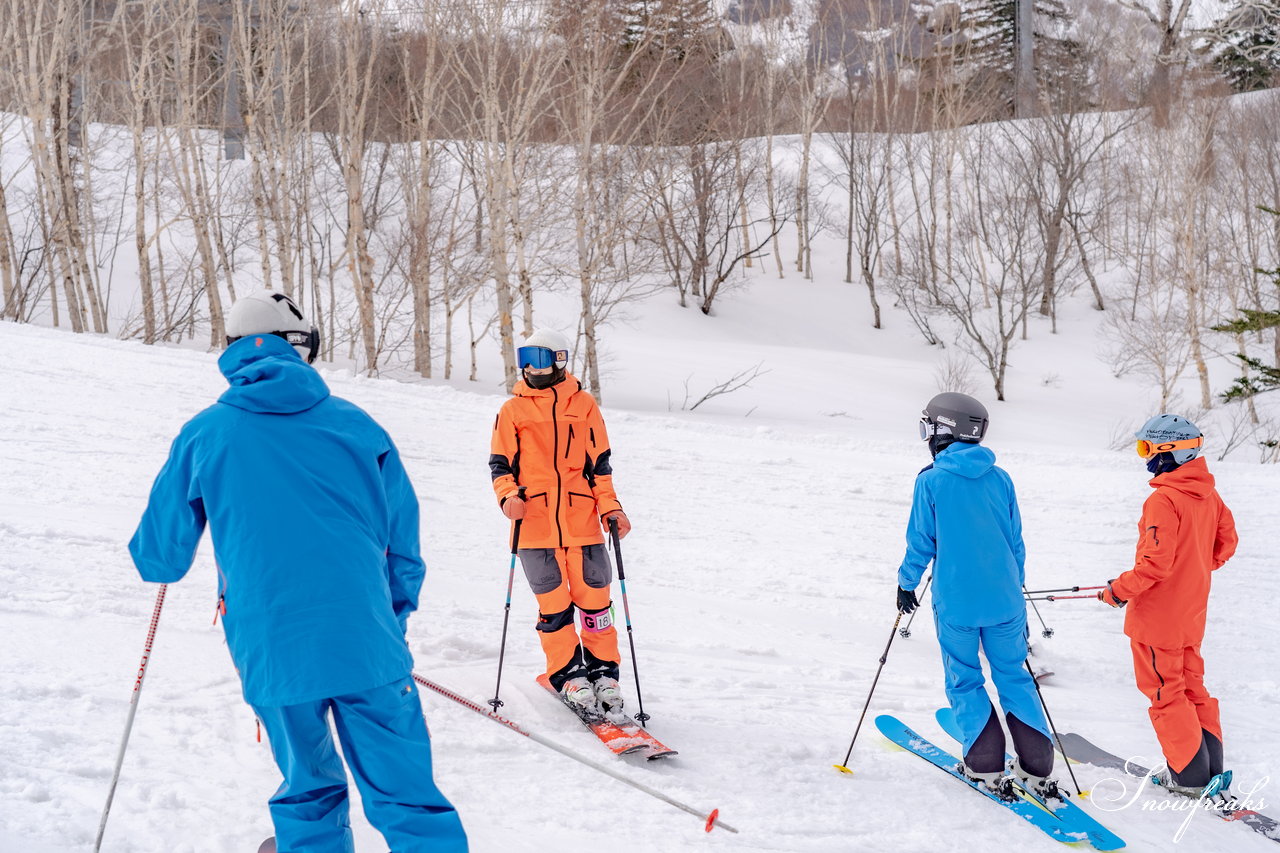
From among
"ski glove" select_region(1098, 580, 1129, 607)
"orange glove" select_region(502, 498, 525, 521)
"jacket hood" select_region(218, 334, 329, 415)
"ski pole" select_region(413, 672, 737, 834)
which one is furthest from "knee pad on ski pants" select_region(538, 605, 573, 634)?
"ski glove" select_region(1098, 580, 1129, 607)

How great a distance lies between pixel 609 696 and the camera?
14.4 feet

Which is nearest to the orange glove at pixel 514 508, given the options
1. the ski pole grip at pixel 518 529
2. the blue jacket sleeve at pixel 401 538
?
the ski pole grip at pixel 518 529

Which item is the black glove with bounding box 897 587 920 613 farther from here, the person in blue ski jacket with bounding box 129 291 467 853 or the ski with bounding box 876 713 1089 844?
the person in blue ski jacket with bounding box 129 291 467 853

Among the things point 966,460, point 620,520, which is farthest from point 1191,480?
point 620,520

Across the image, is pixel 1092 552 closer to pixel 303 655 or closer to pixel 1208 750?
pixel 1208 750

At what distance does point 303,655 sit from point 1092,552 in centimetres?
750

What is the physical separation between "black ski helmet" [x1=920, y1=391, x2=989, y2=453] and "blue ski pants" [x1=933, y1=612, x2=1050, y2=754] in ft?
2.56

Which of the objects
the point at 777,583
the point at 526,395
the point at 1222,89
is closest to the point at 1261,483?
the point at 777,583

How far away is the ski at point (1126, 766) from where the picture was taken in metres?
4.28

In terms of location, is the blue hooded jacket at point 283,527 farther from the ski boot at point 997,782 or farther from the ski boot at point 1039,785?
the ski boot at point 1039,785

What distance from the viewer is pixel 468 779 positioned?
12.1ft

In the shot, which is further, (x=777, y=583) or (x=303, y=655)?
(x=777, y=583)

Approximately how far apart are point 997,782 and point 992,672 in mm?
486

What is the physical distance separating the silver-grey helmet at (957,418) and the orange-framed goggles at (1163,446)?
96cm
